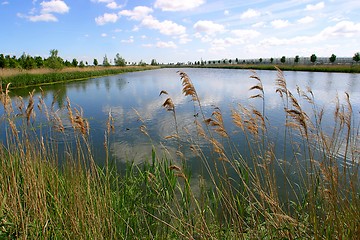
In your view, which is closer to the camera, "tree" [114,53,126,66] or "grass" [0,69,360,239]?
"grass" [0,69,360,239]

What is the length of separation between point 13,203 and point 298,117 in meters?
2.87

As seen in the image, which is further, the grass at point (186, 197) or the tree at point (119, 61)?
the tree at point (119, 61)

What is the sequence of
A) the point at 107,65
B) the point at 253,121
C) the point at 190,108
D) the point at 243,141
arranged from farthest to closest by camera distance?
1. the point at 107,65
2. the point at 190,108
3. the point at 243,141
4. the point at 253,121

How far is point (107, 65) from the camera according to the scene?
62.6m

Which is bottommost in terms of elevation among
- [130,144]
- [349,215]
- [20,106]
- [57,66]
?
[130,144]

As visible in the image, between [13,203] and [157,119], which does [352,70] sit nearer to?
[157,119]

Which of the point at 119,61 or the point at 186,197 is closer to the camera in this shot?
the point at 186,197

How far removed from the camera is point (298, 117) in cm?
200

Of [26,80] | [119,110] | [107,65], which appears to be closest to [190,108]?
[119,110]

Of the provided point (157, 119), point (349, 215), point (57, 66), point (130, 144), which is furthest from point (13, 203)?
point (57, 66)

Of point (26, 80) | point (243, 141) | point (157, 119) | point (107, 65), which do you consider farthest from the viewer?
point (107, 65)

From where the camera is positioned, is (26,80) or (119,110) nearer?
(119,110)

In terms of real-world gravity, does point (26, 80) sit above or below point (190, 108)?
above

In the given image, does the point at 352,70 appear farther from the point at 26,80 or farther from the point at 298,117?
the point at 26,80
